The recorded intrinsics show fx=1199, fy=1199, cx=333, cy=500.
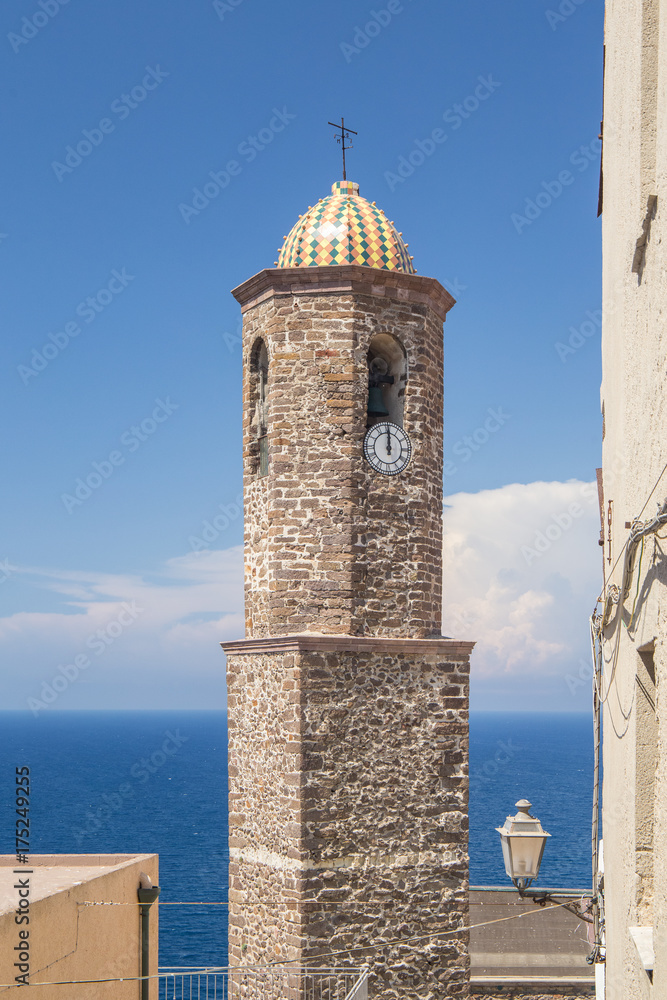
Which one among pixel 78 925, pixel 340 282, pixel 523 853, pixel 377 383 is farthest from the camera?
pixel 377 383

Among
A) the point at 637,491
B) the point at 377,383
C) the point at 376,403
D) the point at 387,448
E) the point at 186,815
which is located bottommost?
the point at 186,815

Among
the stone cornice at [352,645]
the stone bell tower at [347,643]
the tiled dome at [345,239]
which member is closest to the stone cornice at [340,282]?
the stone bell tower at [347,643]

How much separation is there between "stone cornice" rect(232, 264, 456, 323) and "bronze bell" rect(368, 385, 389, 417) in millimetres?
1125

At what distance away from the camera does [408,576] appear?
555 inches

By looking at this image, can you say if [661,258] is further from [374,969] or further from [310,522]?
[374,969]

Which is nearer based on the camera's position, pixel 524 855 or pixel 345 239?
pixel 524 855

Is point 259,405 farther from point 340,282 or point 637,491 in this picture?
point 637,491

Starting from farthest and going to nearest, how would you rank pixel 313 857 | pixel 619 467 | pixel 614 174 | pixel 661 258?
pixel 313 857, pixel 614 174, pixel 619 467, pixel 661 258

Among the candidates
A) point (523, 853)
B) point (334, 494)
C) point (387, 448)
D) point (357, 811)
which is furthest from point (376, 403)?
point (523, 853)

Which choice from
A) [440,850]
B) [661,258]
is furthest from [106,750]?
[661,258]

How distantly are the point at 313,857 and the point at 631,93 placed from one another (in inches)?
369

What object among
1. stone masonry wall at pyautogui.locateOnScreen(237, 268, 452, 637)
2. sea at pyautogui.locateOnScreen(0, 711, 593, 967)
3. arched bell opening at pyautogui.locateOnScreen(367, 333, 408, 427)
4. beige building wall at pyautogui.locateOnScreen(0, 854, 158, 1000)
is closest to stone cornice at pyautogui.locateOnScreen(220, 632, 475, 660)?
stone masonry wall at pyautogui.locateOnScreen(237, 268, 452, 637)

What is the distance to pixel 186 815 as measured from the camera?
270ft

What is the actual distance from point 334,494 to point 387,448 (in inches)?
35.0
